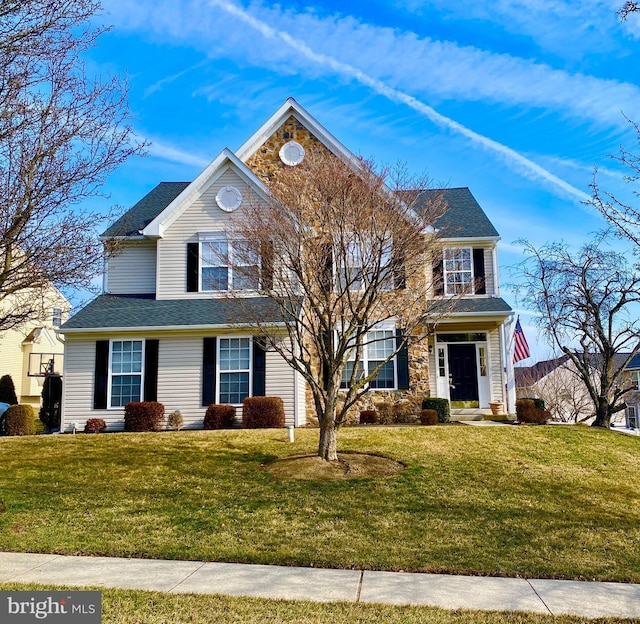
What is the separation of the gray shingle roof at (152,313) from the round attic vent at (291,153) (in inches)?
205

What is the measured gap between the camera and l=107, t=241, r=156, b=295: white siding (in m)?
19.5

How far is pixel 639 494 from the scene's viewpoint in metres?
10.5

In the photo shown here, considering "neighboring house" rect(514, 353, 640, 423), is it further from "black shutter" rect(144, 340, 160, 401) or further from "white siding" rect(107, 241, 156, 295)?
"white siding" rect(107, 241, 156, 295)

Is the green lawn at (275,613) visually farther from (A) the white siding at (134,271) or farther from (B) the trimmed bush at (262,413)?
(A) the white siding at (134,271)

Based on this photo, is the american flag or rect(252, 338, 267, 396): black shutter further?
the american flag

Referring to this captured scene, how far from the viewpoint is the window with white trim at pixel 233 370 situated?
17.1 metres

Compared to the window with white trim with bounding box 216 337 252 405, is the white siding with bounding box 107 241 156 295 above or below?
above

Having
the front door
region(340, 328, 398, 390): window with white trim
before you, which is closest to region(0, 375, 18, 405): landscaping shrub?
region(340, 328, 398, 390): window with white trim

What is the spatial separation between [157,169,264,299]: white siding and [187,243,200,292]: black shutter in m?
0.10

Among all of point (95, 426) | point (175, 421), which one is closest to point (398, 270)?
point (175, 421)

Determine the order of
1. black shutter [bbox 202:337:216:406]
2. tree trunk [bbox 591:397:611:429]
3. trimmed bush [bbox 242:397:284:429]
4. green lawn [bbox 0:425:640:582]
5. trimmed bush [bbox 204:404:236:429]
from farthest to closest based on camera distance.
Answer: tree trunk [bbox 591:397:611:429] < black shutter [bbox 202:337:216:406] < trimmed bush [bbox 204:404:236:429] < trimmed bush [bbox 242:397:284:429] < green lawn [bbox 0:425:640:582]

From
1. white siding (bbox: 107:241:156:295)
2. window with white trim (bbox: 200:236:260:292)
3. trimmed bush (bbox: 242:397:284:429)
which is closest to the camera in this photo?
window with white trim (bbox: 200:236:260:292)

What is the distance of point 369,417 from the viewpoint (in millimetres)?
17609

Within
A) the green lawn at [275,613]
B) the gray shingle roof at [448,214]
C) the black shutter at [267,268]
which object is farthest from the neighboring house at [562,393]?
the green lawn at [275,613]
